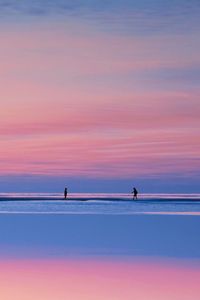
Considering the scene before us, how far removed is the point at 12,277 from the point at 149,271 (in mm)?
2751

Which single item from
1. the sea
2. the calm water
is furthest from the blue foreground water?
the calm water

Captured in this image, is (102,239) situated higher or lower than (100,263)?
higher

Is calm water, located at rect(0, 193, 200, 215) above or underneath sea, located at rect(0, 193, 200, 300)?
above

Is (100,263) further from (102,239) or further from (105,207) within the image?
(105,207)

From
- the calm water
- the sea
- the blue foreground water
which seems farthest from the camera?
the calm water

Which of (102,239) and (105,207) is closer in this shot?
(102,239)

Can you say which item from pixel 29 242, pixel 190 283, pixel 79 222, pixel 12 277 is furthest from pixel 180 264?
pixel 79 222

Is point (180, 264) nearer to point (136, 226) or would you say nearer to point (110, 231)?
point (110, 231)

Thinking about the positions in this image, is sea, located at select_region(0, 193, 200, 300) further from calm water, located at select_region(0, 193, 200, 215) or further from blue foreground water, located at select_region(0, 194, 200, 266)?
calm water, located at select_region(0, 193, 200, 215)

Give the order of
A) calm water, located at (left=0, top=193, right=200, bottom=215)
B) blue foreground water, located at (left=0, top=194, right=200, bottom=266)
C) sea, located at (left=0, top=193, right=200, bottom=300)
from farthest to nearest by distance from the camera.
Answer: calm water, located at (left=0, top=193, right=200, bottom=215) < blue foreground water, located at (left=0, top=194, right=200, bottom=266) < sea, located at (left=0, top=193, right=200, bottom=300)

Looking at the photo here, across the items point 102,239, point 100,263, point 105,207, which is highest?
point 105,207

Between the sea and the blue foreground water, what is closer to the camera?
the sea

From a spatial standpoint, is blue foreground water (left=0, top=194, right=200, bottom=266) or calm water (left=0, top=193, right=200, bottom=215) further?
calm water (left=0, top=193, right=200, bottom=215)

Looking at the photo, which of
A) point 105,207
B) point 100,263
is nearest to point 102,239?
point 100,263
